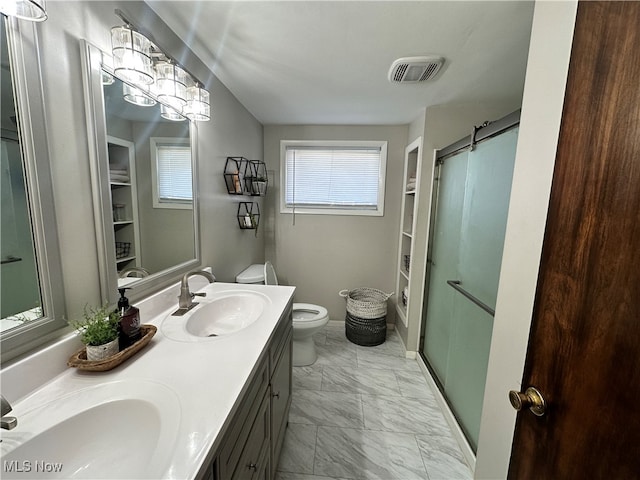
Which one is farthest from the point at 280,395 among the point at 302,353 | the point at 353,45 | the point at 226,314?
the point at 353,45

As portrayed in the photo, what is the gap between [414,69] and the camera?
150cm

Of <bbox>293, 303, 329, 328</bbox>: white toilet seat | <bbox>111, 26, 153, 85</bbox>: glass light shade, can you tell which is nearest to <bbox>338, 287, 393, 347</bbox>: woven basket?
<bbox>293, 303, 329, 328</bbox>: white toilet seat

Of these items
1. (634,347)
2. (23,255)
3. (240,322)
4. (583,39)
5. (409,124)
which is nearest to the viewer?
(634,347)

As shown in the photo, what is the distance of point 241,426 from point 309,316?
1581 millimetres

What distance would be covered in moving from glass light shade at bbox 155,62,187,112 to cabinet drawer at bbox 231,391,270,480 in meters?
1.36

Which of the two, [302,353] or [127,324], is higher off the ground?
[127,324]

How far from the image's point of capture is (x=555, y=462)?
1.90ft

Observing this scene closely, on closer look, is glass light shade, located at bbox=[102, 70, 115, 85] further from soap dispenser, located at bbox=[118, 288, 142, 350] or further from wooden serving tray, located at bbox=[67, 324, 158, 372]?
wooden serving tray, located at bbox=[67, 324, 158, 372]

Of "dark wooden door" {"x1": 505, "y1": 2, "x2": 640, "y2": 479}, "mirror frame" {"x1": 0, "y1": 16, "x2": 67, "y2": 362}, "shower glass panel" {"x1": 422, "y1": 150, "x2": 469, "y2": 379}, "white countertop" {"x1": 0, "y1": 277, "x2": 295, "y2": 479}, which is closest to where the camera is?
"dark wooden door" {"x1": 505, "y1": 2, "x2": 640, "y2": 479}

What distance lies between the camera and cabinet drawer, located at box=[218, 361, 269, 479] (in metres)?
0.66

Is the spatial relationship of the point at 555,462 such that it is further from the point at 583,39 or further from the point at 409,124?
the point at 409,124

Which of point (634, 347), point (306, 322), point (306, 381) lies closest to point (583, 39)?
point (634, 347)

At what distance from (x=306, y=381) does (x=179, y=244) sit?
4.76 feet

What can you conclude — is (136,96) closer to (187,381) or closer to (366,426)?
(187,381)
